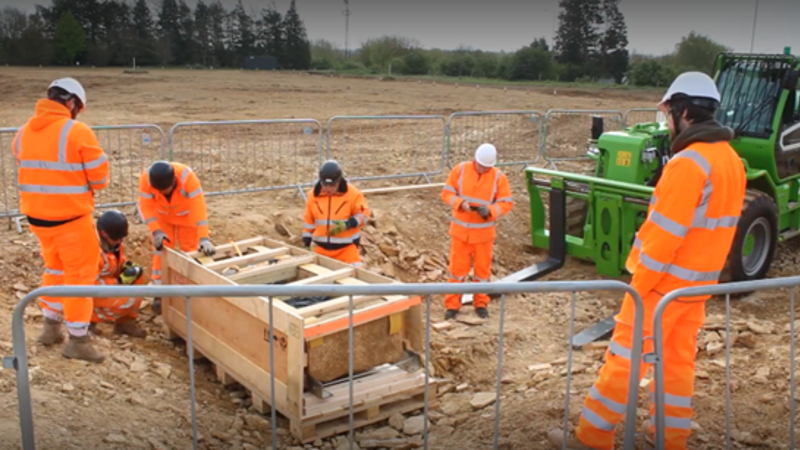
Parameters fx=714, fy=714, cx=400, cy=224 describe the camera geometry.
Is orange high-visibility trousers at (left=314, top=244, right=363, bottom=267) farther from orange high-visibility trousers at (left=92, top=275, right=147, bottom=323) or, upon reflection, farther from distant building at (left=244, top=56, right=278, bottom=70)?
distant building at (left=244, top=56, right=278, bottom=70)

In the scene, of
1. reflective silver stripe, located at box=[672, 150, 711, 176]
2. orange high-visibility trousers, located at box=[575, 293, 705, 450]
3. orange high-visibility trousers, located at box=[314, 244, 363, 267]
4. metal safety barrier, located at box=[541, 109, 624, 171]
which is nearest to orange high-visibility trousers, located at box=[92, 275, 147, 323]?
orange high-visibility trousers, located at box=[314, 244, 363, 267]

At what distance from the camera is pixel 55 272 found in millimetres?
5664

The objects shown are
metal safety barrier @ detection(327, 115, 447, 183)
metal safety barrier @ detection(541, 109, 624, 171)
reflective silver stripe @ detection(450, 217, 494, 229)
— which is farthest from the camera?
metal safety barrier @ detection(541, 109, 624, 171)

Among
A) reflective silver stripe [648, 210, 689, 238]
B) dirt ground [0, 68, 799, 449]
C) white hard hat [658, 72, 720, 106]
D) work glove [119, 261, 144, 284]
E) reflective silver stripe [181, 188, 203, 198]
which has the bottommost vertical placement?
dirt ground [0, 68, 799, 449]

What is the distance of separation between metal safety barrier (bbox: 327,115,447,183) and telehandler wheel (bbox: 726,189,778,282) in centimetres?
518

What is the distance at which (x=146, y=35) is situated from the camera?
174 ft

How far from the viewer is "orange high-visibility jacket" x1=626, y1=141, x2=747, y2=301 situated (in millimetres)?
3908

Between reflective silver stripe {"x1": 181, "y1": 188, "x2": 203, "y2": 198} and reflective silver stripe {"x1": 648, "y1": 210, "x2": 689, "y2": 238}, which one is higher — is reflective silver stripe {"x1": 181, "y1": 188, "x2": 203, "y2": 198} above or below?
below

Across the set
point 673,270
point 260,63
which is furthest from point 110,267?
point 260,63

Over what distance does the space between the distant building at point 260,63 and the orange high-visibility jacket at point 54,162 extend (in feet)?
166

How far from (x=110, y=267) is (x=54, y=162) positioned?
1.35m

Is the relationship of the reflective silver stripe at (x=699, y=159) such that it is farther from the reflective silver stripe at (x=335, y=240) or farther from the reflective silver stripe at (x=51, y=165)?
the reflective silver stripe at (x=51, y=165)

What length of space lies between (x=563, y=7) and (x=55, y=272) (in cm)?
5310

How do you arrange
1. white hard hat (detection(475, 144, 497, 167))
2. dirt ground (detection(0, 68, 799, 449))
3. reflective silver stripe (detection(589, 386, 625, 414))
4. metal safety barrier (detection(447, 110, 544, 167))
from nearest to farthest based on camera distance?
reflective silver stripe (detection(589, 386, 625, 414)), dirt ground (detection(0, 68, 799, 449)), white hard hat (detection(475, 144, 497, 167)), metal safety barrier (detection(447, 110, 544, 167))
